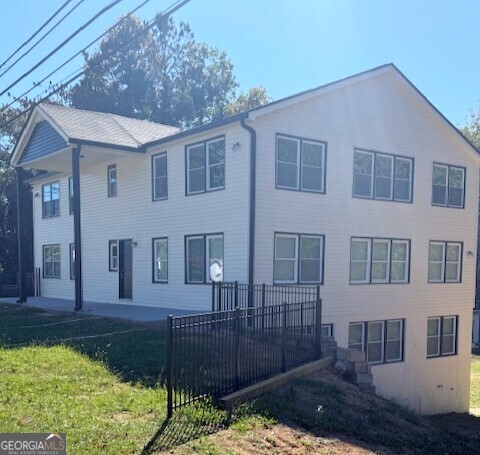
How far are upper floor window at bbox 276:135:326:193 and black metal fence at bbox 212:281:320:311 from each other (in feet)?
9.04

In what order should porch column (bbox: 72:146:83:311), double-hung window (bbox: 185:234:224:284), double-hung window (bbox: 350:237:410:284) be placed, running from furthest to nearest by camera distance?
double-hung window (bbox: 350:237:410:284) → porch column (bbox: 72:146:83:311) → double-hung window (bbox: 185:234:224:284)

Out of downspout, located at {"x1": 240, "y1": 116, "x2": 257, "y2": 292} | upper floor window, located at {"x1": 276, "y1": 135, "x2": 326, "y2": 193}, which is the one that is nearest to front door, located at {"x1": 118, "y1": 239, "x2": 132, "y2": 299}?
downspout, located at {"x1": 240, "y1": 116, "x2": 257, "y2": 292}

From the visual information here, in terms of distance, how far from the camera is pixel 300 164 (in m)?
13.1

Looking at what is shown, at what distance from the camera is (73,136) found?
46.8 ft

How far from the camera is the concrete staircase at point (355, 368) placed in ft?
29.0

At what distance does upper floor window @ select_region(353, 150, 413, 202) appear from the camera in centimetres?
1451

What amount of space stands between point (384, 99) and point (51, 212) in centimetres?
1444

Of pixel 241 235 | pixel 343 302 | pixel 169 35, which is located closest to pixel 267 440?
pixel 241 235

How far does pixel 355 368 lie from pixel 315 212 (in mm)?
5431

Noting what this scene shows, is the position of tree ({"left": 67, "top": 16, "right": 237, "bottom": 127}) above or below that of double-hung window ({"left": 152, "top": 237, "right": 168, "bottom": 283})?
above

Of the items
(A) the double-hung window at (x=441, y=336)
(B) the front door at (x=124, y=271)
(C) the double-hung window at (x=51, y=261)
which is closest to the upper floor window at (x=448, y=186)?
(A) the double-hung window at (x=441, y=336)

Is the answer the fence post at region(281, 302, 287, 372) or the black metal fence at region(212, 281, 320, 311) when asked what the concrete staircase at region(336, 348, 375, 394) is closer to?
the fence post at region(281, 302, 287, 372)

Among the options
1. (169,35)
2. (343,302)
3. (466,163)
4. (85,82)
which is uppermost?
(169,35)

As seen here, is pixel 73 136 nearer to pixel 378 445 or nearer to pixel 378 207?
pixel 378 207
